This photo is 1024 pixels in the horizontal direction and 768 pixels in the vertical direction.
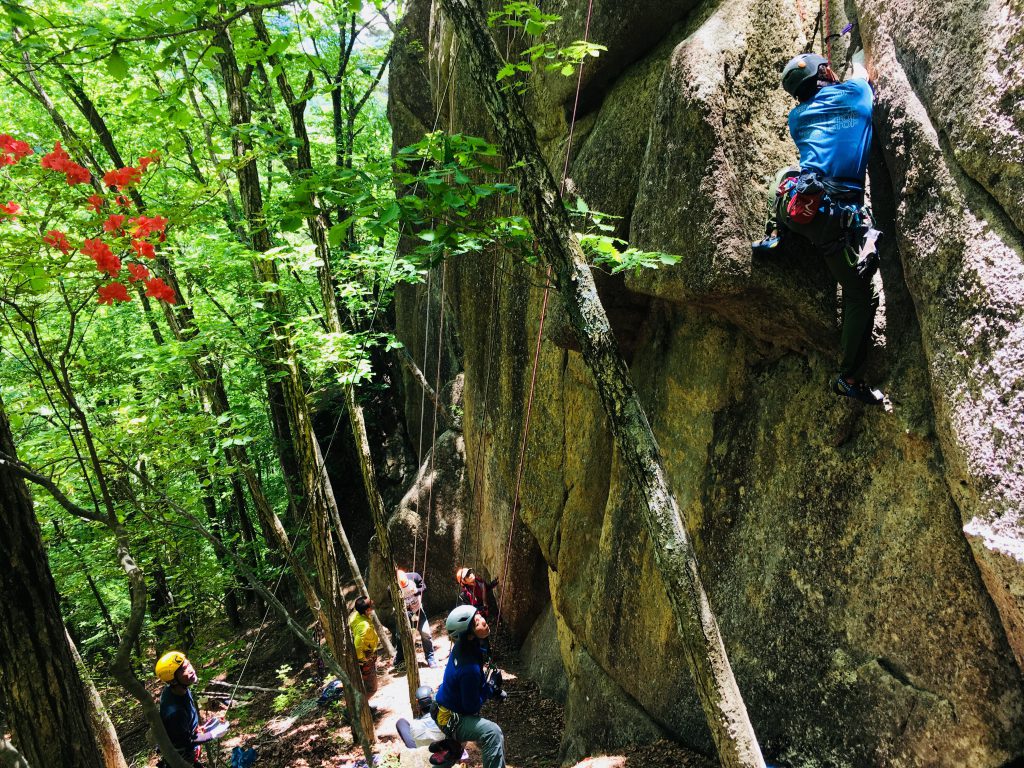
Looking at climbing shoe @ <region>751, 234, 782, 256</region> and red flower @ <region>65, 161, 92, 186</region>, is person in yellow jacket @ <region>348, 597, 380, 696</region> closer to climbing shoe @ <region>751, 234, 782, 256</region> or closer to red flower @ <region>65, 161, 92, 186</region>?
red flower @ <region>65, 161, 92, 186</region>

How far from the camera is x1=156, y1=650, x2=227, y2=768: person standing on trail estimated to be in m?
6.73

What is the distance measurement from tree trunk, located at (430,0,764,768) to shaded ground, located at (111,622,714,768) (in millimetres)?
2731

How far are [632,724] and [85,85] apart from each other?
1337 centimetres

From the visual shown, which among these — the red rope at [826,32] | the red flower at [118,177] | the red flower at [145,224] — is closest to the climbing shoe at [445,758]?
the red flower at [145,224]

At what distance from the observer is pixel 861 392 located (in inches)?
172

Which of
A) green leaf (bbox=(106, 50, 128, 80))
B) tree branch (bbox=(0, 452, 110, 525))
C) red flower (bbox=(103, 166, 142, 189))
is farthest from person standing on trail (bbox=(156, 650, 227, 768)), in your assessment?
green leaf (bbox=(106, 50, 128, 80))

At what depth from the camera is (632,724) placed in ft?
20.9

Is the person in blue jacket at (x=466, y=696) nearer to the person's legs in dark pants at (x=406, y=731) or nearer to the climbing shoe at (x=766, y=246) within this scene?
the person's legs in dark pants at (x=406, y=731)

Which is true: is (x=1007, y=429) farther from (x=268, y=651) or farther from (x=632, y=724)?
(x=268, y=651)

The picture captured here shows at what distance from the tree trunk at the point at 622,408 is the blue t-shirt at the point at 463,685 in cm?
252

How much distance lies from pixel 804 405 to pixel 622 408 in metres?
2.09

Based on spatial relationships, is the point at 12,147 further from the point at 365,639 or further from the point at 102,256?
the point at 365,639

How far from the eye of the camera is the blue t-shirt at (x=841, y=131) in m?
4.21

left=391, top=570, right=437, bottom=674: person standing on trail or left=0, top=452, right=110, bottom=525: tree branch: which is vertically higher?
left=0, top=452, right=110, bottom=525: tree branch
